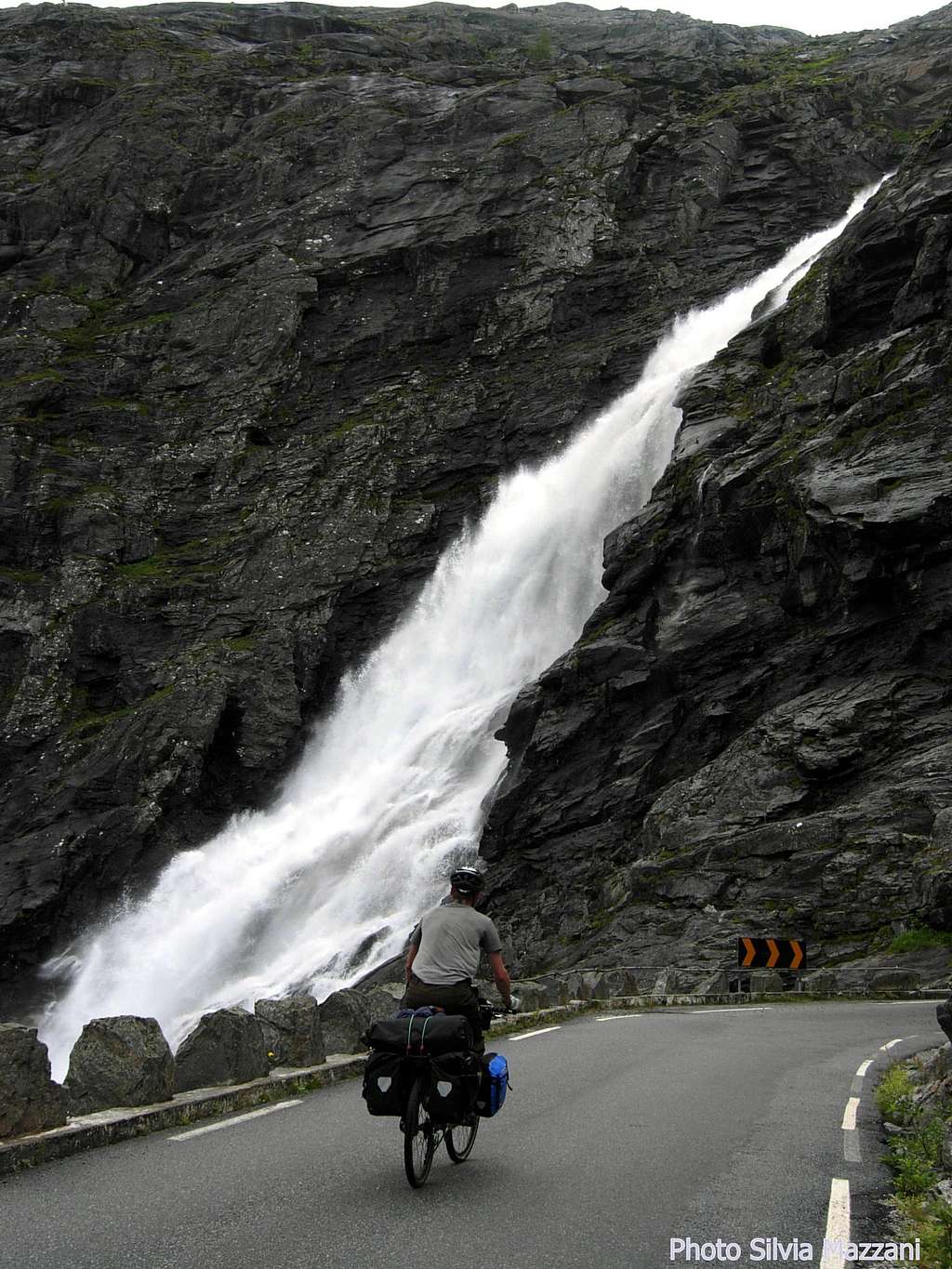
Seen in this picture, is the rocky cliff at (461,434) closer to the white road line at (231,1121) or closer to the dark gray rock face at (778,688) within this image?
the dark gray rock face at (778,688)

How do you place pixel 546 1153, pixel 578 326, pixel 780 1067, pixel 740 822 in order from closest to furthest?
1. pixel 546 1153
2. pixel 780 1067
3. pixel 740 822
4. pixel 578 326

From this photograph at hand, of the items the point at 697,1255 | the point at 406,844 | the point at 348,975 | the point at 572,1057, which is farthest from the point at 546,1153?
the point at 406,844

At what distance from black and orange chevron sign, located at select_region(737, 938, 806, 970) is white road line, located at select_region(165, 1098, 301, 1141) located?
60.1 feet

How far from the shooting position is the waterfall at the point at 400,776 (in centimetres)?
3766

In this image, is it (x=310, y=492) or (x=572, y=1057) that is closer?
(x=572, y=1057)

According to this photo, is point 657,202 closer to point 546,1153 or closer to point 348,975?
point 348,975

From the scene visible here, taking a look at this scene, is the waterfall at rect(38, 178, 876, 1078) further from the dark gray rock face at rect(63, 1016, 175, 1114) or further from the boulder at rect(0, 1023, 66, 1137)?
the boulder at rect(0, 1023, 66, 1137)

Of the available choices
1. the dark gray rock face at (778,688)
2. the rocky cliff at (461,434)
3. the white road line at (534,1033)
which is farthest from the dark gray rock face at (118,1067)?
the rocky cliff at (461,434)

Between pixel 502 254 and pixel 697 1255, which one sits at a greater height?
pixel 502 254

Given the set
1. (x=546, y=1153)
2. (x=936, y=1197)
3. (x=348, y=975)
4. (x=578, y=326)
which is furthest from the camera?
(x=578, y=326)

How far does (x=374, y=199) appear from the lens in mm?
71500

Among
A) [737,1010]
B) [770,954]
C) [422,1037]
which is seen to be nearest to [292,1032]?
[422,1037]

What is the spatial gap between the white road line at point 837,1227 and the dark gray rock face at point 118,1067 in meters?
5.61

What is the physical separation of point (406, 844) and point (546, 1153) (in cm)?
3075
